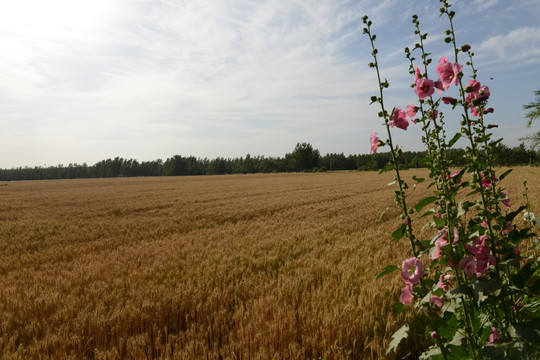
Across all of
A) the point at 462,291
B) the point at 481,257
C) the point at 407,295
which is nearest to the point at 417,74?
the point at 481,257

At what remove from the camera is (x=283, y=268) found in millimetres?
5539

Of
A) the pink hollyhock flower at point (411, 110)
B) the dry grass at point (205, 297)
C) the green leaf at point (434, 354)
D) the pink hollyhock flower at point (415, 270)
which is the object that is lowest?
the dry grass at point (205, 297)

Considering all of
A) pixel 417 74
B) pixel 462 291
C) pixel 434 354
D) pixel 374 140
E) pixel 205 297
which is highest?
pixel 417 74

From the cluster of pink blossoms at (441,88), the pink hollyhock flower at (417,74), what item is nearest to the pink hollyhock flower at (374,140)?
the cluster of pink blossoms at (441,88)

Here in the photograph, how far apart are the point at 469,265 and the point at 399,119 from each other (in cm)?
104

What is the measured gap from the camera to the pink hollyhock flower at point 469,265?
1.74m

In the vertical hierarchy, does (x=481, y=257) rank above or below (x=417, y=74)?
below

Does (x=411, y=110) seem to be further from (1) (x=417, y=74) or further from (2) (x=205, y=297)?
(2) (x=205, y=297)

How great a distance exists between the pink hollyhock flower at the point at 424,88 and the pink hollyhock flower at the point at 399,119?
0.53 feet

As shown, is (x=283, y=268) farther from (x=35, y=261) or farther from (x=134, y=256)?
(x=35, y=261)

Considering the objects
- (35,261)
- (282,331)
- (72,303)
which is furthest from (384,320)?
(35,261)

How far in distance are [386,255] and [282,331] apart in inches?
145

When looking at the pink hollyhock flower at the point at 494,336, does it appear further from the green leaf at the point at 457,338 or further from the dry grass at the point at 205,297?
the dry grass at the point at 205,297

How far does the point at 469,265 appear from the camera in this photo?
1749mm
